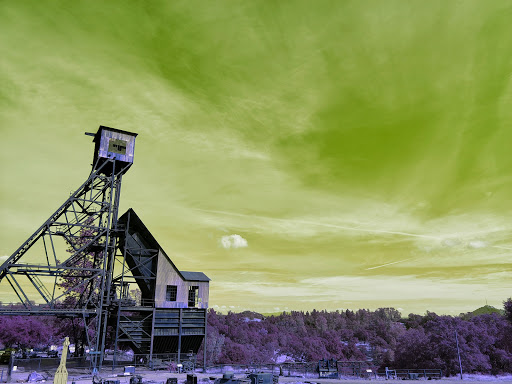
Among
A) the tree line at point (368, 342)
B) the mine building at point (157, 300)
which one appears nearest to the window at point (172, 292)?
the mine building at point (157, 300)

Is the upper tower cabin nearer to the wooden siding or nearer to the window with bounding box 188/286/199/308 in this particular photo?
the wooden siding

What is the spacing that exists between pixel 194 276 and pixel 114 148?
1703 cm

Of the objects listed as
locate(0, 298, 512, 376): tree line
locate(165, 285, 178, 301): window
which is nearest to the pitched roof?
locate(165, 285, 178, 301): window

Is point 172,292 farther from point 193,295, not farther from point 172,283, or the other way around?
point 193,295

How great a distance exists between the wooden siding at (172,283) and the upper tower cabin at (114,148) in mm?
11072

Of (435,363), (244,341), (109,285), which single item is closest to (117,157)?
(109,285)

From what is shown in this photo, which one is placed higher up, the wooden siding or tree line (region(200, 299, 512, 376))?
the wooden siding

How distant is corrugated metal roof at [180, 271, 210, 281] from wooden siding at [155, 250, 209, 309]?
1.21 ft

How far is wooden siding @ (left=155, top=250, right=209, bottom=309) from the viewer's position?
124 ft

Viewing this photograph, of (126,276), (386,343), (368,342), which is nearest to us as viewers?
(126,276)

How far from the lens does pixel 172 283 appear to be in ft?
128

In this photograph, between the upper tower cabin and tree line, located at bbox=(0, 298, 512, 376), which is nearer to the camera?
the upper tower cabin

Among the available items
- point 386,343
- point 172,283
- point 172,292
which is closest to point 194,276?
point 172,283

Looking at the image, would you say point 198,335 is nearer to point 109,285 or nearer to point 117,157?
point 109,285
